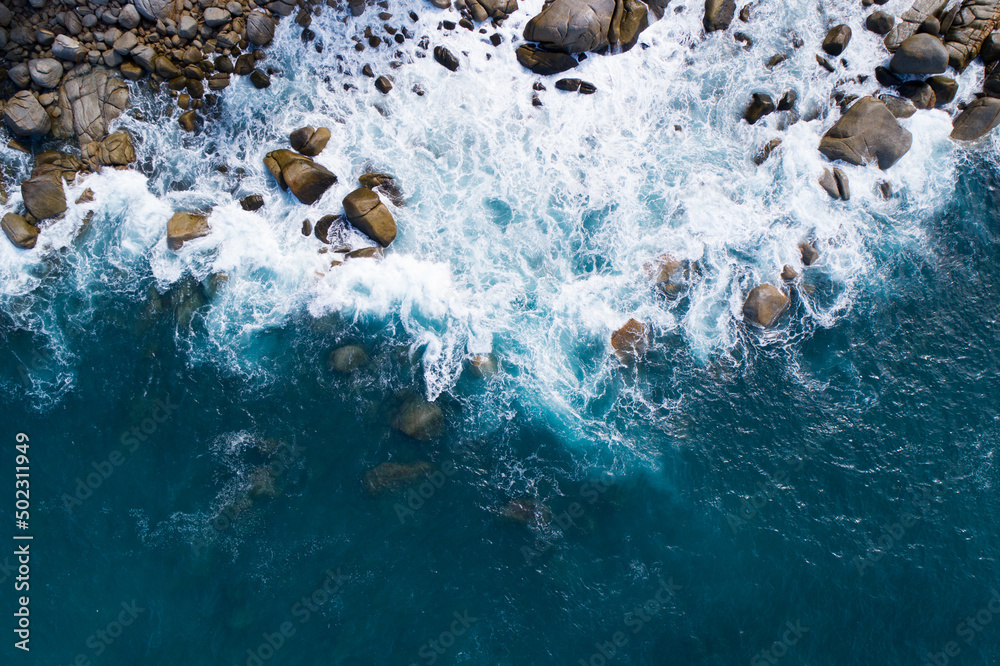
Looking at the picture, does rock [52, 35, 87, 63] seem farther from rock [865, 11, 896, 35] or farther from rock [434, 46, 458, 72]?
rock [865, 11, 896, 35]

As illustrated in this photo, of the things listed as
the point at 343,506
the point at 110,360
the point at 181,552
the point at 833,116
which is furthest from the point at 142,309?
the point at 833,116

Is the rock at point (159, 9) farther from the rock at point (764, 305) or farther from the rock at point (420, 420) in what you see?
the rock at point (764, 305)

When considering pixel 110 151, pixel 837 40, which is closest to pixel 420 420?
pixel 110 151

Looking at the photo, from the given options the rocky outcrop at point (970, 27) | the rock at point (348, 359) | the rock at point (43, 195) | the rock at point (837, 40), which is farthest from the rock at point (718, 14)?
the rock at point (43, 195)

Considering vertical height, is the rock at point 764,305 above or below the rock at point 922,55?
below

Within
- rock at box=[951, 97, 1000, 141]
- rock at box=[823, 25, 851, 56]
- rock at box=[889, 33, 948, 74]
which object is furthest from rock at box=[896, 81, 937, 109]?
rock at box=[823, 25, 851, 56]

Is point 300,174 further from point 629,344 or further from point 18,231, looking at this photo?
point 629,344

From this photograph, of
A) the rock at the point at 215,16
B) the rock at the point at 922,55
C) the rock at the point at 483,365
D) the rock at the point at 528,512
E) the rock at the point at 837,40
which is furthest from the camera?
the rock at the point at 837,40

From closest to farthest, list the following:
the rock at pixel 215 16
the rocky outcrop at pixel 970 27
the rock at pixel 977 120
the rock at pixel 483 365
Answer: the rock at pixel 483 365, the rock at pixel 215 16, the rock at pixel 977 120, the rocky outcrop at pixel 970 27
